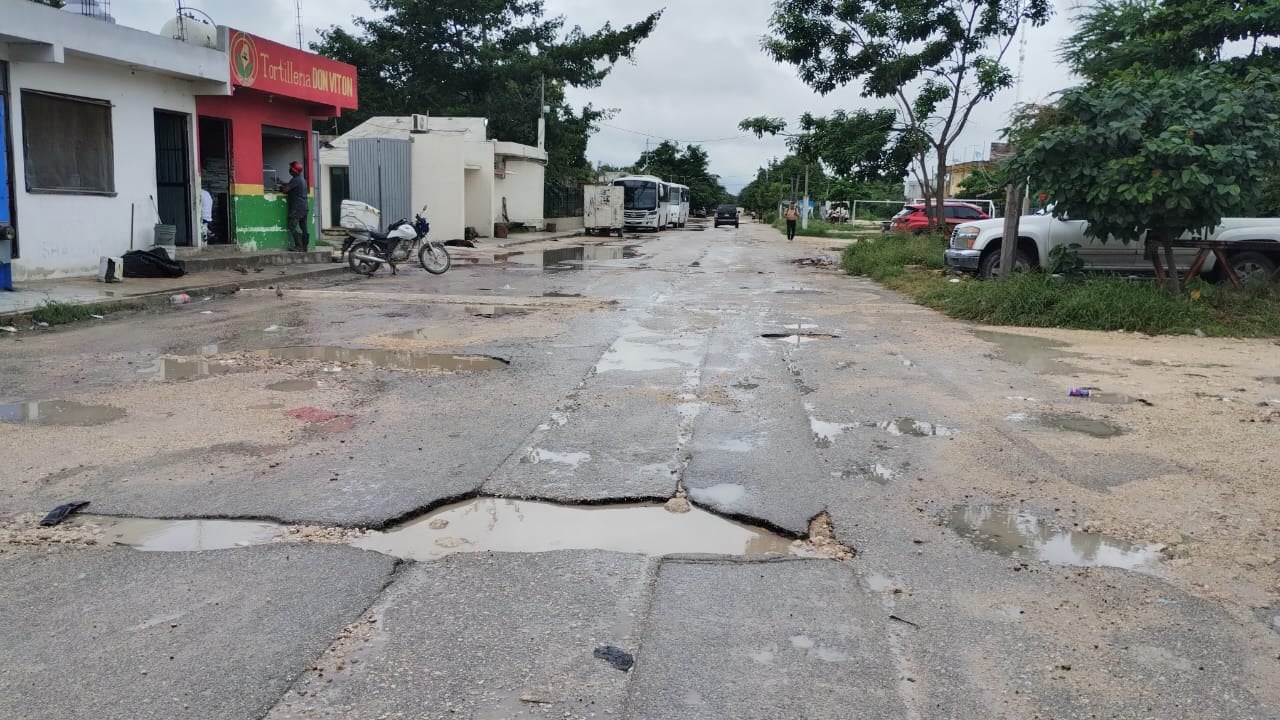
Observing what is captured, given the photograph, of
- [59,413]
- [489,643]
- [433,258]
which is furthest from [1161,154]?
[433,258]

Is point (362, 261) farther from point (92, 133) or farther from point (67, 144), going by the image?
point (67, 144)

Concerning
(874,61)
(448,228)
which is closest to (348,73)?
(448,228)

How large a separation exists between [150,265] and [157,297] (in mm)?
2148

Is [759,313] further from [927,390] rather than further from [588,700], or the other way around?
[588,700]

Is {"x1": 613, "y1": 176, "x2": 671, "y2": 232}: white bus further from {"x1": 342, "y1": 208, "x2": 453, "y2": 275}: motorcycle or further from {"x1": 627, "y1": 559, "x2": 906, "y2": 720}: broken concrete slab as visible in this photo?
{"x1": 627, "y1": 559, "x2": 906, "y2": 720}: broken concrete slab

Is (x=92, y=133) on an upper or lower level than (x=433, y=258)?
upper

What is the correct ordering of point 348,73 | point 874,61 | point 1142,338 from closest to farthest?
point 1142,338
point 348,73
point 874,61

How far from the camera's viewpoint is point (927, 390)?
26.1 ft

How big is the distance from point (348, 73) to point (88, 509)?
1819cm

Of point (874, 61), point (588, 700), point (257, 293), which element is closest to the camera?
point (588, 700)

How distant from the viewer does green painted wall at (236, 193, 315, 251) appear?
18.3 meters

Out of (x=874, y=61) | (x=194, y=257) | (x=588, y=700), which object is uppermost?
(x=874, y=61)

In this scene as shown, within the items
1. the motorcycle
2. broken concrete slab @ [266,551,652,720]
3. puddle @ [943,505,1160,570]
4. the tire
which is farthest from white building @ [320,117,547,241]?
broken concrete slab @ [266,551,652,720]

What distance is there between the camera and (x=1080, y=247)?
1398 cm
